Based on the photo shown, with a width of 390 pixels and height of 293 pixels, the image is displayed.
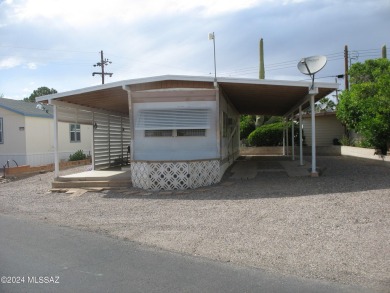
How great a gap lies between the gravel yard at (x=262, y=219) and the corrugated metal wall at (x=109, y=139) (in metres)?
4.28

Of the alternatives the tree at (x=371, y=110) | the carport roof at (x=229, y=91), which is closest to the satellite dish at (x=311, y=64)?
the carport roof at (x=229, y=91)

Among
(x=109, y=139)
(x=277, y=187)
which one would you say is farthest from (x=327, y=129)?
(x=277, y=187)

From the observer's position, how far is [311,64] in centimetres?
1150

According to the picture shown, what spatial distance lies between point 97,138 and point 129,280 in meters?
12.5

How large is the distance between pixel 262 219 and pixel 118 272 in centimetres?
333

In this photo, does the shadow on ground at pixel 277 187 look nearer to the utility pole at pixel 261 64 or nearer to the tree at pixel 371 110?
the tree at pixel 371 110

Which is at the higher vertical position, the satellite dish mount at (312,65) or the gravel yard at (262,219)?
the satellite dish mount at (312,65)

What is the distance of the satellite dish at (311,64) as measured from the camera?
445 inches

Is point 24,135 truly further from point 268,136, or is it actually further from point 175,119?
point 268,136

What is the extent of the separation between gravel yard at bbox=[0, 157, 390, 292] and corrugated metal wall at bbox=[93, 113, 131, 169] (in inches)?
169

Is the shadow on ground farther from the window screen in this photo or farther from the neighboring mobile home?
the neighboring mobile home

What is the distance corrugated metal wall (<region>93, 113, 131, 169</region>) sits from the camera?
16234 millimetres

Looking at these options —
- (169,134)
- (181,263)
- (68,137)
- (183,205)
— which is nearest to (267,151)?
(68,137)

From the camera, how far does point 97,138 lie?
53.5ft
